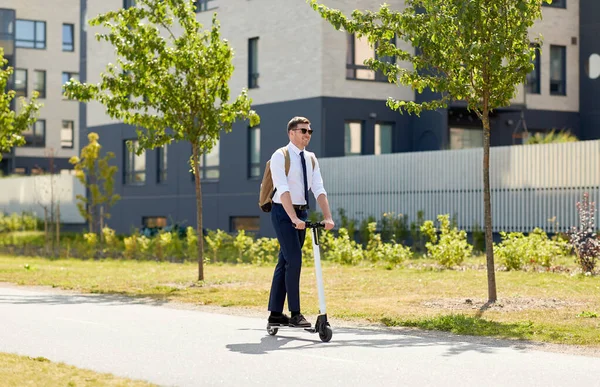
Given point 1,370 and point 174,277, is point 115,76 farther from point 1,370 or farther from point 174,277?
point 1,370

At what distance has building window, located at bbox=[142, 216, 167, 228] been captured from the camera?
1654 inches

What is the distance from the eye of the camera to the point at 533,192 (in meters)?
28.9

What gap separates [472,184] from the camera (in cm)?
3053

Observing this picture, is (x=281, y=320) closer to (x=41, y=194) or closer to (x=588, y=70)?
(x=588, y=70)

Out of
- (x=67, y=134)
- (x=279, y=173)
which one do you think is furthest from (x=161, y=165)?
(x=279, y=173)

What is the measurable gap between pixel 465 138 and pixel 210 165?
28.6 ft

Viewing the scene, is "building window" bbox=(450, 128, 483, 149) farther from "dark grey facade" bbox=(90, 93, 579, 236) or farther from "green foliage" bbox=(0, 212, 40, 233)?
"green foliage" bbox=(0, 212, 40, 233)

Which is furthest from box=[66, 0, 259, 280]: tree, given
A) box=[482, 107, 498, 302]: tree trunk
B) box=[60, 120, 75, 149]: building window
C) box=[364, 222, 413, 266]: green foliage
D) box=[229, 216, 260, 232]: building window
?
box=[60, 120, 75, 149]: building window

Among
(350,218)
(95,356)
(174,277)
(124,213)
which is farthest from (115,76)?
(124,213)

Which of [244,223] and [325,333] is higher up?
[244,223]

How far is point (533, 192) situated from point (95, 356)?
65.7 feet

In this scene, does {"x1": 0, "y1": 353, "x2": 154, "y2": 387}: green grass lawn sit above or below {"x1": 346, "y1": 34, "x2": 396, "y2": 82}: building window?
below

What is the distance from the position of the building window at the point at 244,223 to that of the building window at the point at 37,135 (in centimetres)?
3059

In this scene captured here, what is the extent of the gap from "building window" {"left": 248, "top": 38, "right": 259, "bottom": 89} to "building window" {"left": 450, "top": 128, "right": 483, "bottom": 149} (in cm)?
658
